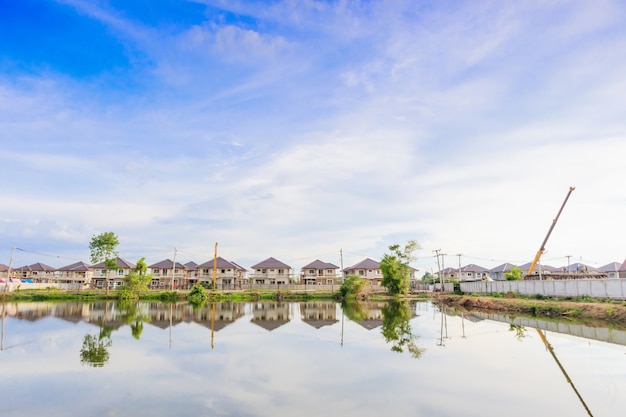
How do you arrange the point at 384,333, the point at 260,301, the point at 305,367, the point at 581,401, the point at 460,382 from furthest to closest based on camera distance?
the point at 260,301 < the point at 384,333 < the point at 305,367 < the point at 460,382 < the point at 581,401

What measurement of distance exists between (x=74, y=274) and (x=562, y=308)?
8661cm

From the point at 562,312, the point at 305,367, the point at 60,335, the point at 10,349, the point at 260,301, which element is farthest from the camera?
the point at 260,301

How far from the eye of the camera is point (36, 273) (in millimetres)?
87312

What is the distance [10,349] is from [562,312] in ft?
113

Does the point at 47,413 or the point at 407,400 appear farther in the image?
the point at 407,400

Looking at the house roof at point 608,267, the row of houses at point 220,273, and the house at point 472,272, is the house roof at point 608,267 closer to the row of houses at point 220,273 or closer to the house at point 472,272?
the row of houses at point 220,273

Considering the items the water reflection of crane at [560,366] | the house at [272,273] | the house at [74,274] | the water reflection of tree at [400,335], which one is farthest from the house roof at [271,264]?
the water reflection of crane at [560,366]

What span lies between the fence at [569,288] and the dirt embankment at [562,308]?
123cm

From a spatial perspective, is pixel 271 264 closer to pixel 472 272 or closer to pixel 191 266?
pixel 191 266

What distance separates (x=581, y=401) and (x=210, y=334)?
18646 mm

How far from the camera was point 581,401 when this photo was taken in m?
11.1

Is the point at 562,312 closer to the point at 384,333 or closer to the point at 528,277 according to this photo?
the point at 384,333

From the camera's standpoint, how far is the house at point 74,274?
83125 millimetres

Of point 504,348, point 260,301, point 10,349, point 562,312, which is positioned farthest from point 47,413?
point 260,301
